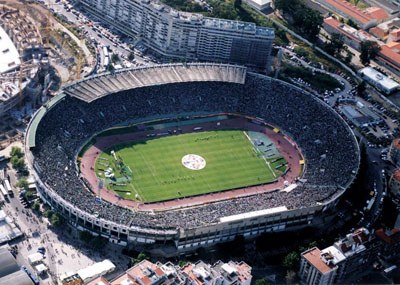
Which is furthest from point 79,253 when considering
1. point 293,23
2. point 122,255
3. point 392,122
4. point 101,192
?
point 293,23

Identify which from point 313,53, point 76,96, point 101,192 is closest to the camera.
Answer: point 101,192

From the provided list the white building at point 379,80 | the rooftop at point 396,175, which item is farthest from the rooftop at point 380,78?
the rooftop at point 396,175

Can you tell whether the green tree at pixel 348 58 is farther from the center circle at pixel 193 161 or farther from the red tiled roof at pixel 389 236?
the red tiled roof at pixel 389 236

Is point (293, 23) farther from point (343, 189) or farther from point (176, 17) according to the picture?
point (343, 189)

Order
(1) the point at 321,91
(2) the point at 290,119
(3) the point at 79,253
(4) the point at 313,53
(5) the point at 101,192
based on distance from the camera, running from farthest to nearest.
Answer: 1. (4) the point at 313,53
2. (1) the point at 321,91
3. (2) the point at 290,119
4. (5) the point at 101,192
5. (3) the point at 79,253

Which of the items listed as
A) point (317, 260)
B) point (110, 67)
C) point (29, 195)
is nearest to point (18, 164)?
point (29, 195)

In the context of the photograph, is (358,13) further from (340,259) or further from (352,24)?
(340,259)

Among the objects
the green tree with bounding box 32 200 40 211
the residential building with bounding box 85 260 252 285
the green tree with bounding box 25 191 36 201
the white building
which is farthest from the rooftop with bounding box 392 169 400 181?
the green tree with bounding box 25 191 36 201
